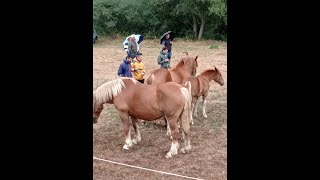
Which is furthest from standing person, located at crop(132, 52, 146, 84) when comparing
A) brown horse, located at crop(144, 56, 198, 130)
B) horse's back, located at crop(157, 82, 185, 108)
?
horse's back, located at crop(157, 82, 185, 108)

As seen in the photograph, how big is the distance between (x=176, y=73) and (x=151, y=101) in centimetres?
230

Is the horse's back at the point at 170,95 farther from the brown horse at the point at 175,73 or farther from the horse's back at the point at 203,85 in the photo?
the horse's back at the point at 203,85

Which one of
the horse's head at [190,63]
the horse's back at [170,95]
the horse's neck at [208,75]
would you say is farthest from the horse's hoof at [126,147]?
the horse's neck at [208,75]

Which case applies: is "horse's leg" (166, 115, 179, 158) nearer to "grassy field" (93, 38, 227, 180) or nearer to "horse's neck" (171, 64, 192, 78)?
"grassy field" (93, 38, 227, 180)

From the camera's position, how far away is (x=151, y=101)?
7.35m

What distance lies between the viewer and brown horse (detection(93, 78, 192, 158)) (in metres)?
7.23

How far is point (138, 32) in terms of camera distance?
2877cm

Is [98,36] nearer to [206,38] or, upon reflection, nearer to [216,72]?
[206,38]

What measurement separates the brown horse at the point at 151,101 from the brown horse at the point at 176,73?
1358mm

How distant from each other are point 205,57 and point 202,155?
529 inches

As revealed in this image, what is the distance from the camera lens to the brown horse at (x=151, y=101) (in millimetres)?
7227

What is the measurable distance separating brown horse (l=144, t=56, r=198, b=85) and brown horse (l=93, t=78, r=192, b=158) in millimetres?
1358
